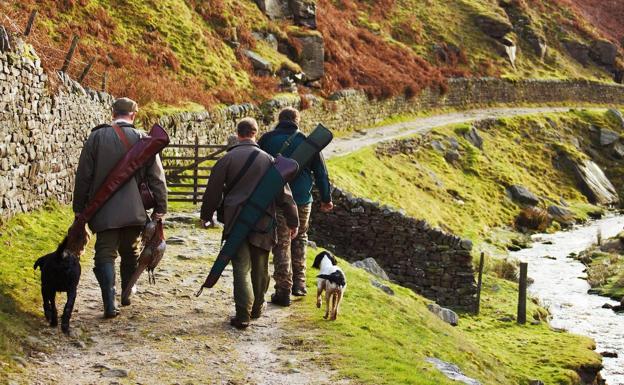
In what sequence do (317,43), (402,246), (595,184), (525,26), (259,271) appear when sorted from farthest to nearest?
(525,26)
(595,184)
(317,43)
(402,246)
(259,271)

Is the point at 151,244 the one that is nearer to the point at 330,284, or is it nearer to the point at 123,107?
the point at 123,107

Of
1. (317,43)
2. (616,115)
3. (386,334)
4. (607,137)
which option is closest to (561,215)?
(317,43)

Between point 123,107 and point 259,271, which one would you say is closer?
point 123,107

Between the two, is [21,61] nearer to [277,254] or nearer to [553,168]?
[277,254]

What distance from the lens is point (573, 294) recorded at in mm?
25891

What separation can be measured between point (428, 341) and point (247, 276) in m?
4.81

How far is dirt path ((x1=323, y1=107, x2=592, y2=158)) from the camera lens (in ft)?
119

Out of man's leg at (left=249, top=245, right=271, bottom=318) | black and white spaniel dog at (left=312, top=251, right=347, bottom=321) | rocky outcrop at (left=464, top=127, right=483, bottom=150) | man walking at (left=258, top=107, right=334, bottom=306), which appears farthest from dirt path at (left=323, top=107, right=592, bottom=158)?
man's leg at (left=249, top=245, right=271, bottom=318)

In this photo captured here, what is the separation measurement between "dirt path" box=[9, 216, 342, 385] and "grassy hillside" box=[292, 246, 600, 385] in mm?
519

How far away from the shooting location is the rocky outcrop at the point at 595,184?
45500 mm

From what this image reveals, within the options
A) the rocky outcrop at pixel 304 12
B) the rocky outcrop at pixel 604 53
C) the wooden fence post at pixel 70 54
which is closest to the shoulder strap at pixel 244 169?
the wooden fence post at pixel 70 54

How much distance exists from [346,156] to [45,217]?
19.3 meters

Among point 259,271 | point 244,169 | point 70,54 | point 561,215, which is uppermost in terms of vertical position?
point 70,54

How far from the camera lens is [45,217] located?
14.4m
